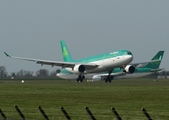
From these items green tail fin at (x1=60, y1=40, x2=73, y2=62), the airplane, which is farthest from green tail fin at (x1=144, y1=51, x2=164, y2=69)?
green tail fin at (x1=60, y1=40, x2=73, y2=62)

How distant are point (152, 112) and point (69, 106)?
19.9 feet

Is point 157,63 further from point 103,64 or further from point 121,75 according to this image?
point 103,64

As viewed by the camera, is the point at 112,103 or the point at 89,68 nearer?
the point at 112,103

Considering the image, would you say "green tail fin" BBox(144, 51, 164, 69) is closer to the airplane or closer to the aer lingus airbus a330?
the airplane

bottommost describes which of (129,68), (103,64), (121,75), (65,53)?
(121,75)

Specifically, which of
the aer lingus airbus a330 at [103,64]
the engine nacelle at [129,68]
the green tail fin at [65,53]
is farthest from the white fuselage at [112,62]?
the green tail fin at [65,53]

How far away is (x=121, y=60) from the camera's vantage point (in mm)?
73500

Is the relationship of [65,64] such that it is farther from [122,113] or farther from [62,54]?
[122,113]

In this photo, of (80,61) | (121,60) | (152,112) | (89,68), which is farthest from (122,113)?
(80,61)

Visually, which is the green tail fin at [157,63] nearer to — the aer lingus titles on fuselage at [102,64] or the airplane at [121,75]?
the airplane at [121,75]

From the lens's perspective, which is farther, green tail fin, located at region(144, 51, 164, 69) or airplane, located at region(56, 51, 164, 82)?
green tail fin, located at region(144, 51, 164, 69)

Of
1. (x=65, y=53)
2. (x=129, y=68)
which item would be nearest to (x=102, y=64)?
(x=129, y=68)

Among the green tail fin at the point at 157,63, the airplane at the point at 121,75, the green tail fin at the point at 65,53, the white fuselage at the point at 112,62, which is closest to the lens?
the white fuselage at the point at 112,62

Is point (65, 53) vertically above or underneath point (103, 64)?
above
